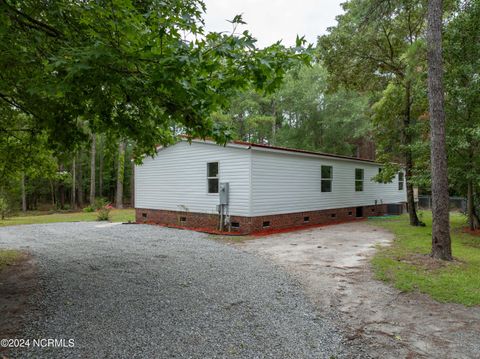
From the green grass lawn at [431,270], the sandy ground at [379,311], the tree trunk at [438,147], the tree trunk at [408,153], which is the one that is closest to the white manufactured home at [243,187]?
the tree trunk at [408,153]

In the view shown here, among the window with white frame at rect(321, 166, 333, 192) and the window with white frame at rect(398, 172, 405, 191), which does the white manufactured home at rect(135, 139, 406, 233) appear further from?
the window with white frame at rect(398, 172, 405, 191)

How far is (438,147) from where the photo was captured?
20.5 feet

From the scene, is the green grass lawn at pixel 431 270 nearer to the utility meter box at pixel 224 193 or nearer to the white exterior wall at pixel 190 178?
the white exterior wall at pixel 190 178

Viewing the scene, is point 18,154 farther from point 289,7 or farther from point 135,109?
point 289,7

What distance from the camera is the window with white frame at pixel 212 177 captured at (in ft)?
37.7

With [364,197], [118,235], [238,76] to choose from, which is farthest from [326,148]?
[238,76]

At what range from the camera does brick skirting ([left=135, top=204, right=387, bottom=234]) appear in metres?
10.6

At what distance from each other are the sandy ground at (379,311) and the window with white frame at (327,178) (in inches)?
269

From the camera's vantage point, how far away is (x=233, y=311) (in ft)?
12.5

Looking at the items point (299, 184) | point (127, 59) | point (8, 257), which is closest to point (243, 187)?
point (299, 184)

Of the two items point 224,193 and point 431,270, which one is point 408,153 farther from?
point 431,270

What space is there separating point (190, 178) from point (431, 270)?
8.68 m

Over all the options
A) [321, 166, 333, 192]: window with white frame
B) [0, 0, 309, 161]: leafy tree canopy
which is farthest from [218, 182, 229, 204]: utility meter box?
[0, 0, 309, 161]: leafy tree canopy

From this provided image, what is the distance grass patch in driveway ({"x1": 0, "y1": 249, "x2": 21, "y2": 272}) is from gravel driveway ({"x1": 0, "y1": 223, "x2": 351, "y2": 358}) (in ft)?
1.44
